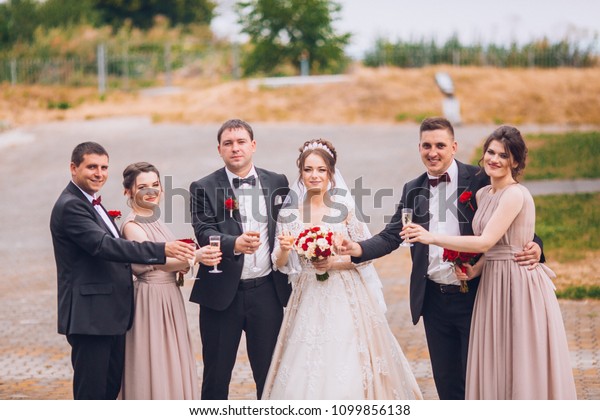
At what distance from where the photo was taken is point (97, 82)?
33812 millimetres

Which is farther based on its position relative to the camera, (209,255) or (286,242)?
(286,242)

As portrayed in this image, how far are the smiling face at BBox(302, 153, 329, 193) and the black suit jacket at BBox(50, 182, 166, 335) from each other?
116 centimetres

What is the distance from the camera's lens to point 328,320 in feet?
21.6

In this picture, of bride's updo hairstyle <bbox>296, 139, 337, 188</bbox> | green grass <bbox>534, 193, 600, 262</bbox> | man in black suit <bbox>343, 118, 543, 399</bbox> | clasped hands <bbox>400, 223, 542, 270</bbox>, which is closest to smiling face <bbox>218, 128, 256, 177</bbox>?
bride's updo hairstyle <bbox>296, 139, 337, 188</bbox>

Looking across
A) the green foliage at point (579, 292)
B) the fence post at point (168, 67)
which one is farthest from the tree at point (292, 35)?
the green foliage at point (579, 292)

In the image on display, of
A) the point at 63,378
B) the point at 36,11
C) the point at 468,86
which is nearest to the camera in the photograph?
the point at 63,378

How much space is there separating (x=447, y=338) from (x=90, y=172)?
105 inches

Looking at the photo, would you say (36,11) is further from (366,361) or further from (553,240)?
(366,361)

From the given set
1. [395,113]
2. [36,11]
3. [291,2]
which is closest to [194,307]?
[395,113]

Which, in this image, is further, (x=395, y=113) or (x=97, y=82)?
(x=97, y=82)

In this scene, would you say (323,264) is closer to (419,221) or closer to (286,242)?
(286,242)

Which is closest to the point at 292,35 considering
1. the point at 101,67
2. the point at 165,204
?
the point at 101,67

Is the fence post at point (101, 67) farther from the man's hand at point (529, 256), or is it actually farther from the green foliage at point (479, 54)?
the man's hand at point (529, 256)
